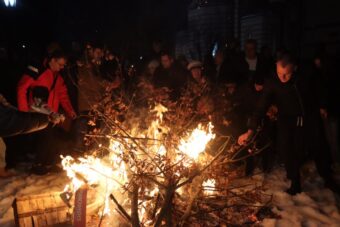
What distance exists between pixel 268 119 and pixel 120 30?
51.0 ft

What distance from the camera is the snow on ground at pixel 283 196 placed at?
191 inches

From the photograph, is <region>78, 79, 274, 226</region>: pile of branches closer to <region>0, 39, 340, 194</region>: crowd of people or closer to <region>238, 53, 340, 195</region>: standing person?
<region>238, 53, 340, 195</region>: standing person

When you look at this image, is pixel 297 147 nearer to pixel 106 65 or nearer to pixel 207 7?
pixel 106 65

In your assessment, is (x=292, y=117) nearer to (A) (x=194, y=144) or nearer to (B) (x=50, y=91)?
(A) (x=194, y=144)

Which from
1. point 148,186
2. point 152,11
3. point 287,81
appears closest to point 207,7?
point 152,11

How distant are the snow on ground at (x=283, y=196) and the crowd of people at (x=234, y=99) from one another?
0.22 metres

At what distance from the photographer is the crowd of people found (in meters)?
5.51

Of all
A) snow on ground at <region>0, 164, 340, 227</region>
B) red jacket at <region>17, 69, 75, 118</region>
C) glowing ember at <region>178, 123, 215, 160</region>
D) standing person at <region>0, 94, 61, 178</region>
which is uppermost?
red jacket at <region>17, 69, 75, 118</region>

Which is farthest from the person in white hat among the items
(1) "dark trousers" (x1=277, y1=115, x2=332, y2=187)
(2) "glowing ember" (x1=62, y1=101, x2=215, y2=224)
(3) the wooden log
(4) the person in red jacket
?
(3) the wooden log

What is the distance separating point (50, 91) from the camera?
6609mm

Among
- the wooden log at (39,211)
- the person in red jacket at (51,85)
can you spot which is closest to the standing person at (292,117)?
the wooden log at (39,211)

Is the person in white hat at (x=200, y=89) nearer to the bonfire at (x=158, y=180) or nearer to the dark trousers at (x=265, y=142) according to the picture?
the bonfire at (x=158, y=180)

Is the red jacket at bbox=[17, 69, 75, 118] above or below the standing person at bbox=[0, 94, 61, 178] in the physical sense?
above

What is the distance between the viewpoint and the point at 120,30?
68.6 feet
